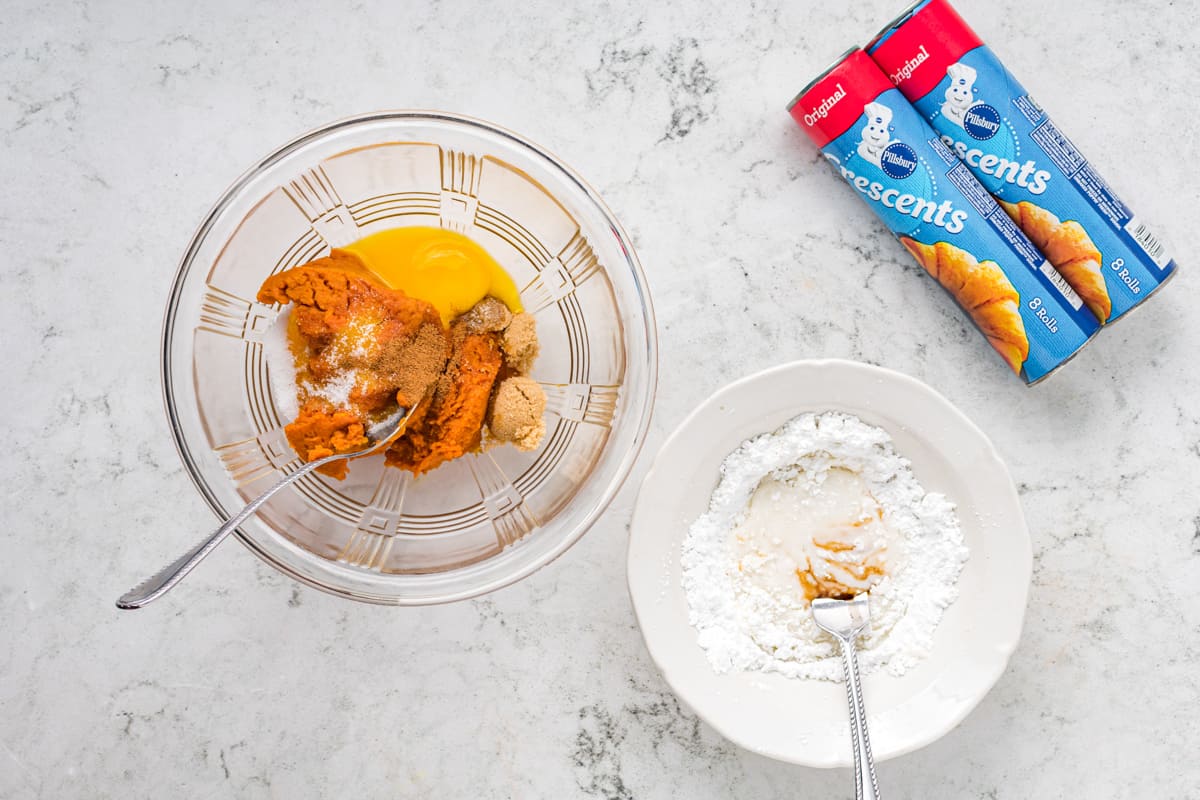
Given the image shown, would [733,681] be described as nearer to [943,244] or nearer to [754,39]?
[943,244]

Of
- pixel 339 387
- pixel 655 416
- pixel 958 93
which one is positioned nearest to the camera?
pixel 339 387

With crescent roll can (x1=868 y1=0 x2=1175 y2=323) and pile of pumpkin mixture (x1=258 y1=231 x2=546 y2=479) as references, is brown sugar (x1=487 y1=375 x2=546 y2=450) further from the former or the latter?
crescent roll can (x1=868 y1=0 x2=1175 y2=323)

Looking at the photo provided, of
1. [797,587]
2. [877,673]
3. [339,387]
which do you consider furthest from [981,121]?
[339,387]

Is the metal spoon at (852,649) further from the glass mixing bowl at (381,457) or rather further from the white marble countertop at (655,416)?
the glass mixing bowl at (381,457)

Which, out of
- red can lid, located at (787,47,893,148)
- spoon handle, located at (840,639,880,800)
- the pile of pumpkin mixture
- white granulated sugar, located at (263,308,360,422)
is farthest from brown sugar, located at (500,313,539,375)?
spoon handle, located at (840,639,880,800)

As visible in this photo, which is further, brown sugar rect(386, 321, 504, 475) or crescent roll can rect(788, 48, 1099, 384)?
crescent roll can rect(788, 48, 1099, 384)

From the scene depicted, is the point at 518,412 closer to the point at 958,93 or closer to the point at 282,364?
the point at 282,364
